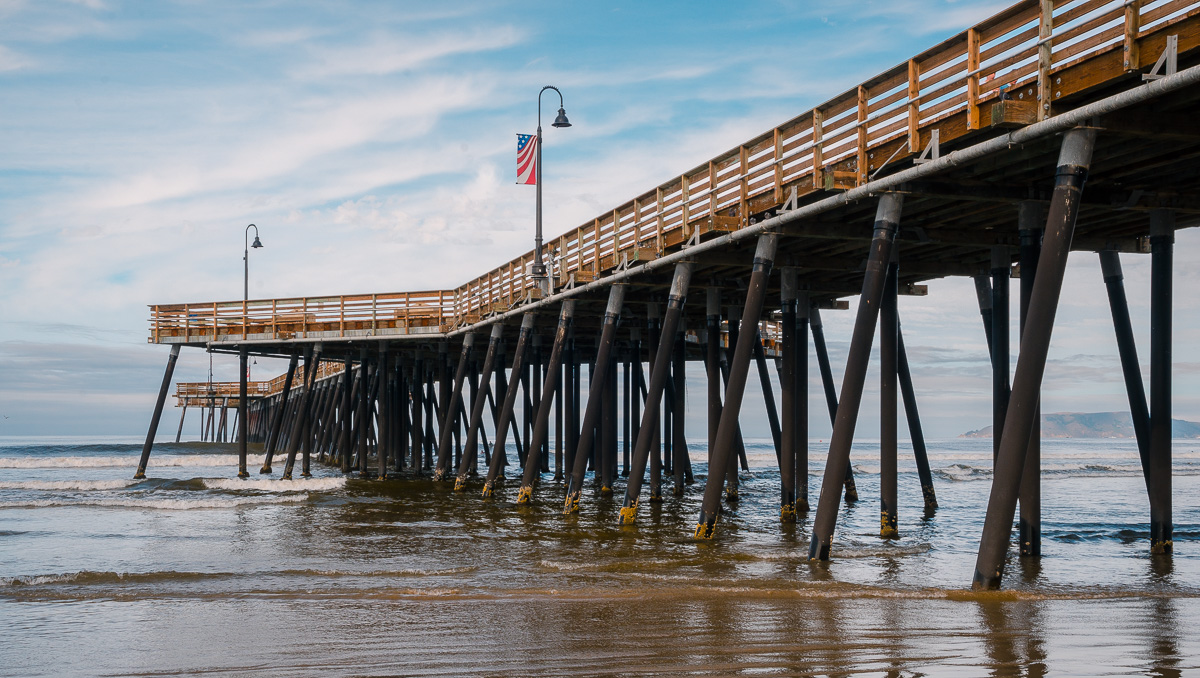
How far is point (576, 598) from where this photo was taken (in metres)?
10.2

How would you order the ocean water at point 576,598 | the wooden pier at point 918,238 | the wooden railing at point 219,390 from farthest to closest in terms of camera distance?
the wooden railing at point 219,390 → the wooden pier at point 918,238 → the ocean water at point 576,598

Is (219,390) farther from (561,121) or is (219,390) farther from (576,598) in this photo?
(576,598)

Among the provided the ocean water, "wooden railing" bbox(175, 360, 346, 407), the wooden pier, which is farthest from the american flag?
"wooden railing" bbox(175, 360, 346, 407)

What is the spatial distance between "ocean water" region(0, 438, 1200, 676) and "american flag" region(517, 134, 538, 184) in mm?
8278

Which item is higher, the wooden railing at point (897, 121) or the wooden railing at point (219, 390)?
the wooden railing at point (897, 121)

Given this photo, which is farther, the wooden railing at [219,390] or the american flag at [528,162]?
the wooden railing at [219,390]

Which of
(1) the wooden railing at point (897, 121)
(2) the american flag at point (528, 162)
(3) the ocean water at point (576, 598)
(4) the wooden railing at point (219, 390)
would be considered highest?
(2) the american flag at point (528, 162)

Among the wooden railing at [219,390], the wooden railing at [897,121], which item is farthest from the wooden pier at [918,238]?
the wooden railing at [219,390]

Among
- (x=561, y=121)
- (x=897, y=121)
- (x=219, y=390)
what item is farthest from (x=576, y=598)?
(x=219, y=390)

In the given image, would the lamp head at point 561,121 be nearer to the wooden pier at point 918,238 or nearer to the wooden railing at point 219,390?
the wooden pier at point 918,238

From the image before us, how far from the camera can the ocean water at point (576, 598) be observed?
7262mm

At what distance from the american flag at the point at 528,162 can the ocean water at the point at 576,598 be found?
27.2 ft

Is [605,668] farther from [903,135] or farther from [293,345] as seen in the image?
[293,345]

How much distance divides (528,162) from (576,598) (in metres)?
15.6
